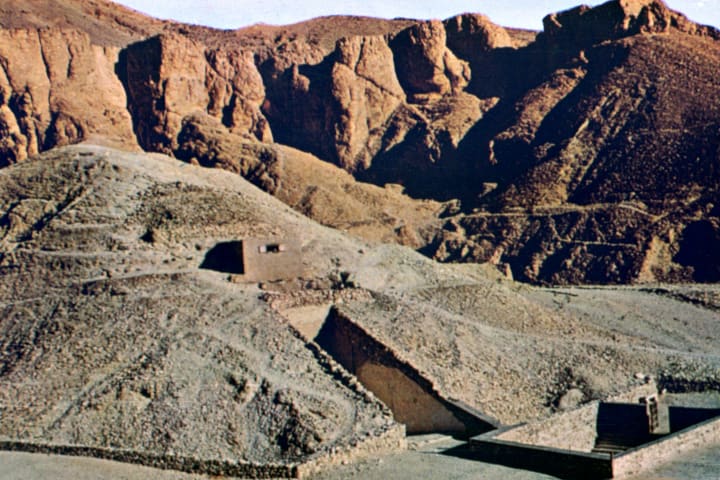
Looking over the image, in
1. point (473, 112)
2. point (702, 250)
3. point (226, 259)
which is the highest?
point (473, 112)

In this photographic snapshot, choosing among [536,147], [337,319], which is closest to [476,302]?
[337,319]

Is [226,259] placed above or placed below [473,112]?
below

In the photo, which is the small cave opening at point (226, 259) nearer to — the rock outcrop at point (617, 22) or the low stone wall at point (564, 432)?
the low stone wall at point (564, 432)

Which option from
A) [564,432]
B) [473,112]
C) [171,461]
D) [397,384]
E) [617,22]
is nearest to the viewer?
[171,461]

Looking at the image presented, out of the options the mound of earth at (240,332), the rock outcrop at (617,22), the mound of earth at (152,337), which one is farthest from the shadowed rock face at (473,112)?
the mound of earth at (152,337)

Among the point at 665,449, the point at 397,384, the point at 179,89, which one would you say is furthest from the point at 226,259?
the point at 179,89

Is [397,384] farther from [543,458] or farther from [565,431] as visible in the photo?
[543,458]

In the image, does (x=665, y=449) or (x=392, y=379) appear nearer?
(x=665, y=449)
